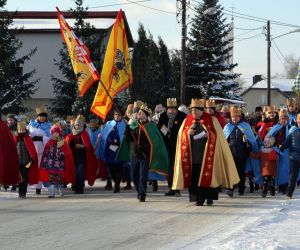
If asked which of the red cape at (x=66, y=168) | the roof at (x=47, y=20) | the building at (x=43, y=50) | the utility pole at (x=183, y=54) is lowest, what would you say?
the red cape at (x=66, y=168)

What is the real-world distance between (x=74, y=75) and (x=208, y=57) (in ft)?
64.9

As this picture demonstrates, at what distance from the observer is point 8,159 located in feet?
44.7

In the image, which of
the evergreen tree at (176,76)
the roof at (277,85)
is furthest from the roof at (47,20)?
the roof at (277,85)

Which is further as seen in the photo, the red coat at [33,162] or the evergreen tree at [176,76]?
the evergreen tree at [176,76]

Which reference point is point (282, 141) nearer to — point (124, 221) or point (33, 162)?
point (33, 162)

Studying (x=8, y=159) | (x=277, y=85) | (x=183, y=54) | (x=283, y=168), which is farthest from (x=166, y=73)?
(x=277, y=85)

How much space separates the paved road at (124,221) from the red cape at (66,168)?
468 millimetres

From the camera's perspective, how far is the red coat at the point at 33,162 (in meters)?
14.8

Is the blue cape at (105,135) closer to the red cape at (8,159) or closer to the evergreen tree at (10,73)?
the red cape at (8,159)

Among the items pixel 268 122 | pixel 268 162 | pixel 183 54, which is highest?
pixel 183 54

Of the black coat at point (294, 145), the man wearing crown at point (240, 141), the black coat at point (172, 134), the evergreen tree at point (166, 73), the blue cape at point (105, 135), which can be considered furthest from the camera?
the evergreen tree at point (166, 73)

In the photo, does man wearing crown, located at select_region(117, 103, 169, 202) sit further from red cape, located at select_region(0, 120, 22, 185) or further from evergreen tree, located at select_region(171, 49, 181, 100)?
evergreen tree, located at select_region(171, 49, 181, 100)

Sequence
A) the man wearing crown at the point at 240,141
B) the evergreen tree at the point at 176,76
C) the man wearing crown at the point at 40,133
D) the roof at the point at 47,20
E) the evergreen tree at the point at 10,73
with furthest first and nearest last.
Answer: the roof at the point at 47,20, the evergreen tree at the point at 176,76, the evergreen tree at the point at 10,73, the man wearing crown at the point at 40,133, the man wearing crown at the point at 240,141

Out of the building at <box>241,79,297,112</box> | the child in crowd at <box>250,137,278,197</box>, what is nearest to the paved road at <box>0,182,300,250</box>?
the child in crowd at <box>250,137,278,197</box>
